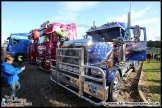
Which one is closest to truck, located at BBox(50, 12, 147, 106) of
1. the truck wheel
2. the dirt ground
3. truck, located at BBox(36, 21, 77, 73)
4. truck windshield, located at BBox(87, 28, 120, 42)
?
the truck wheel

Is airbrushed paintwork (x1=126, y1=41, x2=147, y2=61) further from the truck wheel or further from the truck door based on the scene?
→ the truck wheel

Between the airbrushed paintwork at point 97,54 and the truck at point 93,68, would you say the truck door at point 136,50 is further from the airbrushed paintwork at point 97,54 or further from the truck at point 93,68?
the airbrushed paintwork at point 97,54

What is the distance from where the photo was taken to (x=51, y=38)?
331 inches

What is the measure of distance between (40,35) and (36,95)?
573cm

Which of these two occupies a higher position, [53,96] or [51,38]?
[51,38]

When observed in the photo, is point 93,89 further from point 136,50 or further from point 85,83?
point 136,50

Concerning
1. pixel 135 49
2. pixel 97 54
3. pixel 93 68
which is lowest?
pixel 93 68

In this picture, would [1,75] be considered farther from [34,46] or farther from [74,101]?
[34,46]

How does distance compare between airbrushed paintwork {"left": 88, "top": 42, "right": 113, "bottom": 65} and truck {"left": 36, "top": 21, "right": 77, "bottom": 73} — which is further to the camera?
truck {"left": 36, "top": 21, "right": 77, "bottom": 73}

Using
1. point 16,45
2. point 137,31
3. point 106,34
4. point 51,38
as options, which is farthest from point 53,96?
point 16,45

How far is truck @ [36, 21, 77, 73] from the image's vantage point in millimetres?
8305

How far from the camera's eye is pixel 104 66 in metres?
3.85

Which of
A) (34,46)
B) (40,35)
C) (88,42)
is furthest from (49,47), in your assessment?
(88,42)

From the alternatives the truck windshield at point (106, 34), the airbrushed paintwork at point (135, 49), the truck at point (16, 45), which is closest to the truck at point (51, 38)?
the truck windshield at point (106, 34)
